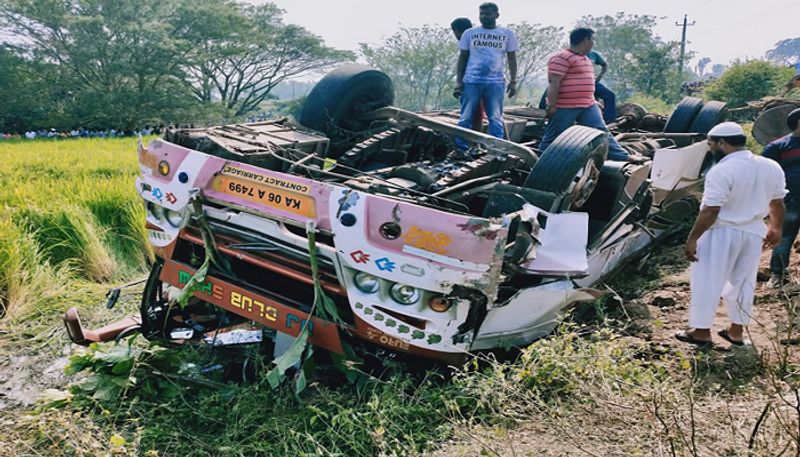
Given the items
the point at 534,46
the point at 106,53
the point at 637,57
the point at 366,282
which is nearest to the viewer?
the point at 366,282

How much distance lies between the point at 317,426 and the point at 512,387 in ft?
3.18

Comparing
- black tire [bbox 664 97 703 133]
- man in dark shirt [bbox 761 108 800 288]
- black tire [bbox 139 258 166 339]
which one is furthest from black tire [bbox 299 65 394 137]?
black tire [bbox 664 97 703 133]

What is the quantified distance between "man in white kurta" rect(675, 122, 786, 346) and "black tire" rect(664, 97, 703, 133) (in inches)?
138

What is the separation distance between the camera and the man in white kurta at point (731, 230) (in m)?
3.54

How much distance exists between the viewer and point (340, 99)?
15.4 feet

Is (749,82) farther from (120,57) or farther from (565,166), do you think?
(120,57)

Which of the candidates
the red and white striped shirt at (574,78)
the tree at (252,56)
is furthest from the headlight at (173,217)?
the tree at (252,56)

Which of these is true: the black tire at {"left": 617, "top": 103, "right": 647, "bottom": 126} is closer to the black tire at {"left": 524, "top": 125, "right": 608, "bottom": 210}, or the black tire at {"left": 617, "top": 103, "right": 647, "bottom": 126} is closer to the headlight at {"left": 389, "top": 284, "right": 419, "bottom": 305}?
the black tire at {"left": 524, "top": 125, "right": 608, "bottom": 210}

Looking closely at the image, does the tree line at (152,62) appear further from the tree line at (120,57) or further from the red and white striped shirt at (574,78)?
the red and white striped shirt at (574,78)

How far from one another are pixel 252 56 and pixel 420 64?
12.0 m

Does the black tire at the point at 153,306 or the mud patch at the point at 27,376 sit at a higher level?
the black tire at the point at 153,306

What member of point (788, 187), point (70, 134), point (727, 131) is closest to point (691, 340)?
point (727, 131)

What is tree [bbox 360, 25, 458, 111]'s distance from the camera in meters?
41.6

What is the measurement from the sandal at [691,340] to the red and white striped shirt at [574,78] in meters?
2.16
